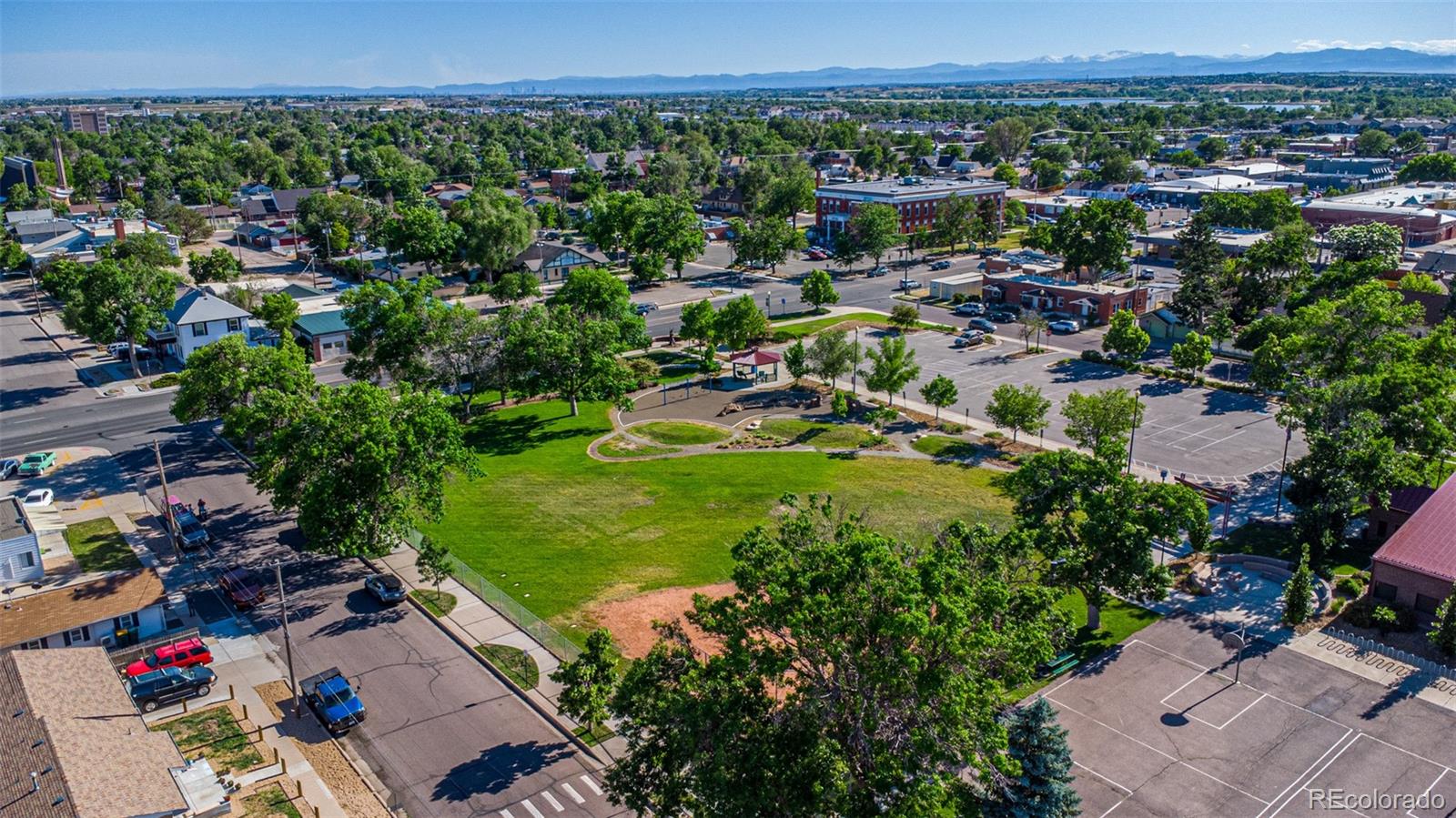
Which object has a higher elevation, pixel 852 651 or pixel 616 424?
pixel 852 651

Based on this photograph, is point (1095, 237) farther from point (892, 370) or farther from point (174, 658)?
point (174, 658)

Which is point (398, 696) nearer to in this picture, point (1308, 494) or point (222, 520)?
point (222, 520)

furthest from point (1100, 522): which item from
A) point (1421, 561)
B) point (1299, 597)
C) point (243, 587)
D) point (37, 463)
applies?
point (37, 463)

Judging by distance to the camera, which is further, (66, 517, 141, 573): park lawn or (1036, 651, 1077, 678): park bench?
Answer: (66, 517, 141, 573): park lawn

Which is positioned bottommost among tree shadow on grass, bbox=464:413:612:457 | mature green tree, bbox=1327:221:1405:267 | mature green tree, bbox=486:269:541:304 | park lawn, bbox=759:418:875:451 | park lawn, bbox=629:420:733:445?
park lawn, bbox=759:418:875:451

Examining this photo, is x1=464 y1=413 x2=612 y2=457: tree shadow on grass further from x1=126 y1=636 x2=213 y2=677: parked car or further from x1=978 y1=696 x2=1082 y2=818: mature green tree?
x1=978 y1=696 x2=1082 y2=818: mature green tree

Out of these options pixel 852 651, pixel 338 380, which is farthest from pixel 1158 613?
pixel 338 380

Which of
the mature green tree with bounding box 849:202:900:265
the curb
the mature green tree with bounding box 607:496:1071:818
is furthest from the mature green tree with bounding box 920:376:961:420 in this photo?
the mature green tree with bounding box 849:202:900:265
